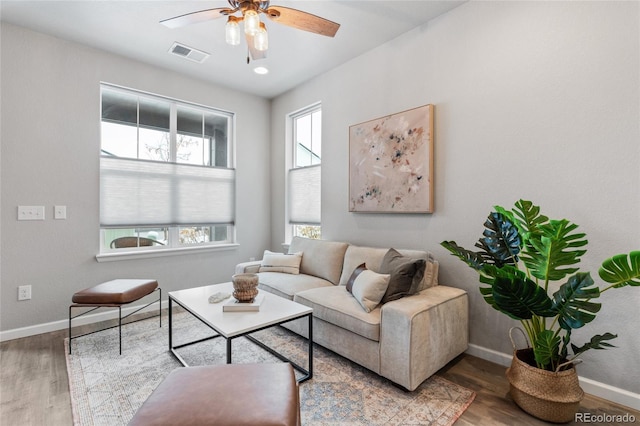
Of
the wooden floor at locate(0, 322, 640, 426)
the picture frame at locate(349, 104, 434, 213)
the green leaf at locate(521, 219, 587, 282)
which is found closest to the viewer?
the green leaf at locate(521, 219, 587, 282)

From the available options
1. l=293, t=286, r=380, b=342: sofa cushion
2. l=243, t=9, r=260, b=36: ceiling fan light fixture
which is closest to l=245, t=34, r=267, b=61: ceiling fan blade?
l=243, t=9, r=260, b=36: ceiling fan light fixture

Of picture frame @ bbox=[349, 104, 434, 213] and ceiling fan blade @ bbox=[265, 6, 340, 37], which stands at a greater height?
ceiling fan blade @ bbox=[265, 6, 340, 37]

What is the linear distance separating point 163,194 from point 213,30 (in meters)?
1.90

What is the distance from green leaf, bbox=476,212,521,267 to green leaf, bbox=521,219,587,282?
124 millimetres

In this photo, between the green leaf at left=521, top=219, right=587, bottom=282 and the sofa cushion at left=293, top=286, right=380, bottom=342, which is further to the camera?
the sofa cushion at left=293, top=286, right=380, bottom=342

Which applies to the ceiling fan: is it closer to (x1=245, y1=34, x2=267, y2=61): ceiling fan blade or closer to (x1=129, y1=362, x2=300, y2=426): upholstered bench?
(x1=245, y1=34, x2=267, y2=61): ceiling fan blade

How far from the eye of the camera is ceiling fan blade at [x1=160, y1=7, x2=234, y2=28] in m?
1.89

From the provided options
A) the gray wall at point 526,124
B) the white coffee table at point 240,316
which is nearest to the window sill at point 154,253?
the white coffee table at point 240,316

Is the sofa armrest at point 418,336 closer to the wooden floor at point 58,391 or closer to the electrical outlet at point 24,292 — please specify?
the wooden floor at point 58,391

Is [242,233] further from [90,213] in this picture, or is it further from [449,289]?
[449,289]

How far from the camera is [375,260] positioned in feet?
9.21

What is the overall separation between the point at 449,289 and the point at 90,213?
3.56 metres

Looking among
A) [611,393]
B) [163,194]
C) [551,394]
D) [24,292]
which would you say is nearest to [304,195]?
[163,194]

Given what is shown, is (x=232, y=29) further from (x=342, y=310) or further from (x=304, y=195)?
(x=304, y=195)
